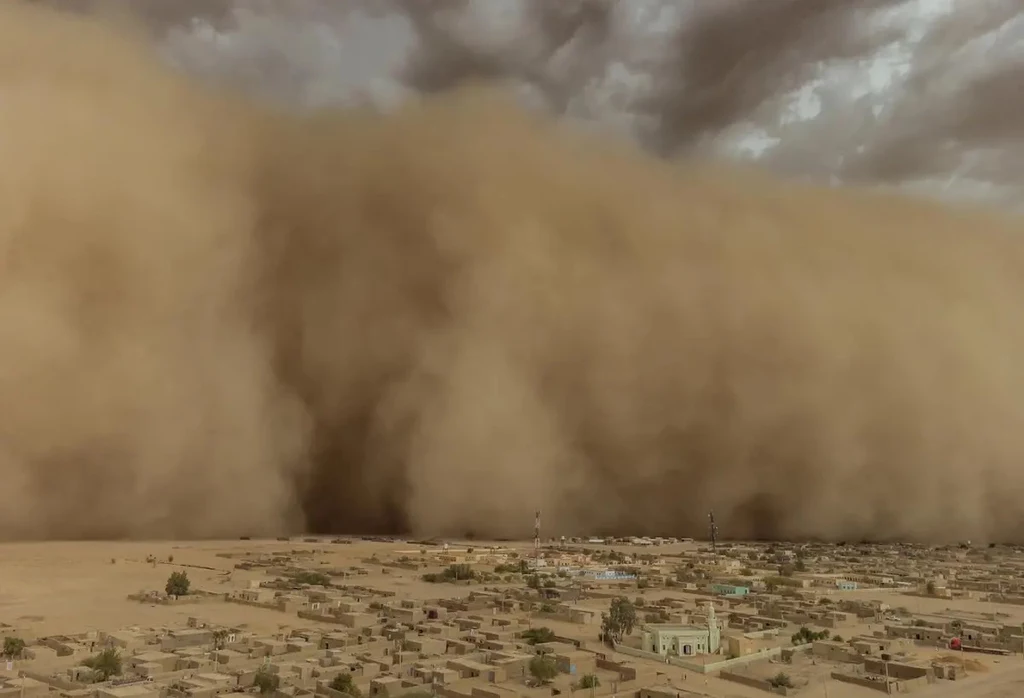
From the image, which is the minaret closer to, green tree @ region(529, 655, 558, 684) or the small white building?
the small white building

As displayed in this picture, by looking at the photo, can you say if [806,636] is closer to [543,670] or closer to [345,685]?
[543,670]

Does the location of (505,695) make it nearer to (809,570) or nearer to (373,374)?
(809,570)

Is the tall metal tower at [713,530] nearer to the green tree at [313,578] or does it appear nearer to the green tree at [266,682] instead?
the green tree at [313,578]

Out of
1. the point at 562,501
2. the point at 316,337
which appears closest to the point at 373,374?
the point at 316,337

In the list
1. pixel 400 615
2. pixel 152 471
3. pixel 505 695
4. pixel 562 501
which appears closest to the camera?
pixel 505 695

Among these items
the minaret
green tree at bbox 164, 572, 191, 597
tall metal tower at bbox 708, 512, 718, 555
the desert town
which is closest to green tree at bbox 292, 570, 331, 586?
the desert town

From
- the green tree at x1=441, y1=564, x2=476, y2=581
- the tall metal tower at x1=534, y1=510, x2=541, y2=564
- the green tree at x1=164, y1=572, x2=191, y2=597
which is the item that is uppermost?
the tall metal tower at x1=534, y1=510, x2=541, y2=564

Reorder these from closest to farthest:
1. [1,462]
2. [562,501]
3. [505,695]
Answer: [505,695], [1,462], [562,501]
